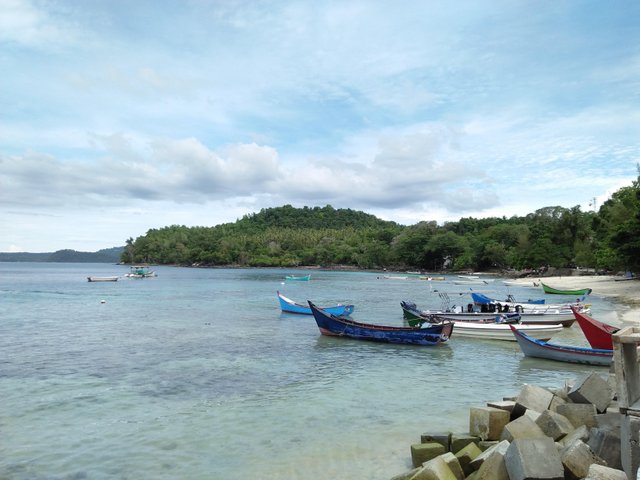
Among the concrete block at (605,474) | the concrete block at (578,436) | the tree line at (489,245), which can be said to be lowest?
the concrete block at (578,436)

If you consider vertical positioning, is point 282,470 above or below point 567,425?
below

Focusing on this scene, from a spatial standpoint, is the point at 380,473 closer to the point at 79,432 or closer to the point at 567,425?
the point at 567,425

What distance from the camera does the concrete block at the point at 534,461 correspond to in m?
6.99

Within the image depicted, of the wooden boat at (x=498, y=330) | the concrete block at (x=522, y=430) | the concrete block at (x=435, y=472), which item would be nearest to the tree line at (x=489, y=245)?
the wooden boat at (x=498, y=330)

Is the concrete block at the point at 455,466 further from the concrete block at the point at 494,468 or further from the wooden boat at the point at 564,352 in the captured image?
the wooden boat at the point at 564,352

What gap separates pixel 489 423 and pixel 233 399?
7.78 m

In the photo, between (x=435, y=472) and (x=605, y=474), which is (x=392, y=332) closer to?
(x=435, y=472)

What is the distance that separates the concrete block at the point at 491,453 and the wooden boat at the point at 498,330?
16946mm

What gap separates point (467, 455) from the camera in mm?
8648

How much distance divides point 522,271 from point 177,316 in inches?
3639

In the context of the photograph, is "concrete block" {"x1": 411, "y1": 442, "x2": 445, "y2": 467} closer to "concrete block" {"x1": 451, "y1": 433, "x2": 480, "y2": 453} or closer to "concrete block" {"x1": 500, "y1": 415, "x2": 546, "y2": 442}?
"concrete block" {"x1": 451, "y1": 433, "x2": 480, "y2": 453}

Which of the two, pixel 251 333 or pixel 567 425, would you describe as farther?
pixel 251 333

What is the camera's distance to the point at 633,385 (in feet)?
22.8

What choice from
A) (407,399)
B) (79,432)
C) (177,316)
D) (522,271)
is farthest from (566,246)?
(79,432)
